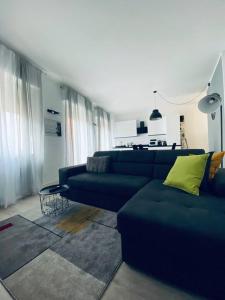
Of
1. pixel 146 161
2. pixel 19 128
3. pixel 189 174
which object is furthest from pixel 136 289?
pixel 19 128

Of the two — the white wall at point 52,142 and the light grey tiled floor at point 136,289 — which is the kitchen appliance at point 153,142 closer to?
the white wall at point 52,142

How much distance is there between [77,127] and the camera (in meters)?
4.39

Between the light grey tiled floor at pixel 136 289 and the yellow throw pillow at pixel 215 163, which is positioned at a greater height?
the yellow throw pillow at pixel 215 163

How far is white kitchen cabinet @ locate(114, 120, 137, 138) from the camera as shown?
22.5ft

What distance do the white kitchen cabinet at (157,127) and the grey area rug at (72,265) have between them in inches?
209

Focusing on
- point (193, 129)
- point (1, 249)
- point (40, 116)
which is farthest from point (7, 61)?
point (193, 129)

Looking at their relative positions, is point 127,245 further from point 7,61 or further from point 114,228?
point 7,61

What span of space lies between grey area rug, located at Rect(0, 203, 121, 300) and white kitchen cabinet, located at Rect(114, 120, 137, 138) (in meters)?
5.46

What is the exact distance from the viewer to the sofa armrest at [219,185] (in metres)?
1.34

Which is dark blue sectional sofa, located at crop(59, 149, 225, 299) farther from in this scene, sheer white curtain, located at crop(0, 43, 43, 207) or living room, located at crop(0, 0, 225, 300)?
sheer white curtain, located at crop(0, 43, 43, 207)

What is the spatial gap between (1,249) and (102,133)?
5078 millimetres

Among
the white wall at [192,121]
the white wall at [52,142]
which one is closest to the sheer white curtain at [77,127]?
the white wall at [52,142]

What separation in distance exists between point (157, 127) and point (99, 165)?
4.51 m

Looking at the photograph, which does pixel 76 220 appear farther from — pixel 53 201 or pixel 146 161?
pixel 146 161
